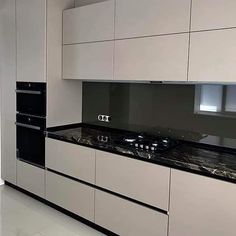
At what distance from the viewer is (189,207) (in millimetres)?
1907

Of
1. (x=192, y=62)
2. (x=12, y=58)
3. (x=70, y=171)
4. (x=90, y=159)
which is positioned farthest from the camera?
(x=12, y=58)

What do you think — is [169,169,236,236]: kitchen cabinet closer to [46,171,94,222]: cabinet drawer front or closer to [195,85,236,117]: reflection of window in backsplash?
[195,85,236,117]: reflection of window in backsplash

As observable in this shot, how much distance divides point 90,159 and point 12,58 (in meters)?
1.70

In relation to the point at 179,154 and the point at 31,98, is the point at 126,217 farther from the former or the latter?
the point at 31,98

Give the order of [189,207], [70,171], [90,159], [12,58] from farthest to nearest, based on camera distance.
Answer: [12,58] → [70,171] → [90,159] → [189,207]

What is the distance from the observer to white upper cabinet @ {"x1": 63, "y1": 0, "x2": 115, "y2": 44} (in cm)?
252

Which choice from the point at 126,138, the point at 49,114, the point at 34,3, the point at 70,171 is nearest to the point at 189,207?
the point at 126,138

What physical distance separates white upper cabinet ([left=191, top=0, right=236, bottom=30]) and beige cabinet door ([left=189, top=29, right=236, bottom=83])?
0.05m

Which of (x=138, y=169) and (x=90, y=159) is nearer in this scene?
(x=138, y=169)

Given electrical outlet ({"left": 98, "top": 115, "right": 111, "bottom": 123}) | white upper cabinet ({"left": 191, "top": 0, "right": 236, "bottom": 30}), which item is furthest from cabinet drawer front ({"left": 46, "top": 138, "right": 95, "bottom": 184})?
white upper cabinet ({"left": 191, "top": 0, "right": 236, "bottom": 30})

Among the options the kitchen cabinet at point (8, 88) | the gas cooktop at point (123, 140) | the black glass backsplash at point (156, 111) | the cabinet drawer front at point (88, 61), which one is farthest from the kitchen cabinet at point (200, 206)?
the kitchen cabinet at point (8, 88)

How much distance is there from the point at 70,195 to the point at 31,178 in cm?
70

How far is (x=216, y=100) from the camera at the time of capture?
2318 mm

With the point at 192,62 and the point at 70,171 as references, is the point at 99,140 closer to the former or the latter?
the point at 70,171
